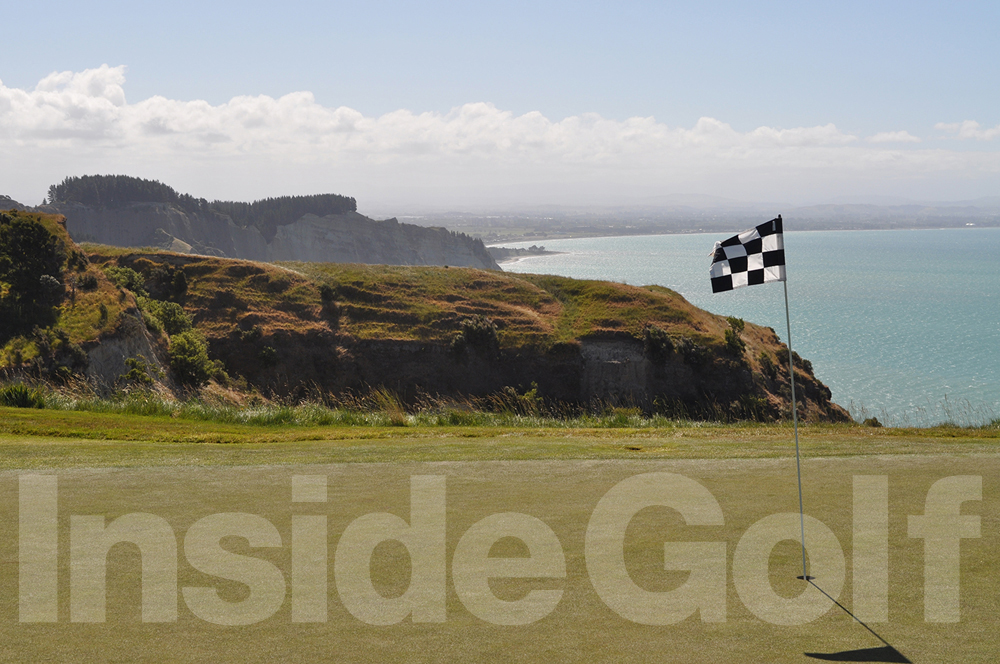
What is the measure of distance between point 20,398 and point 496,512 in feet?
52.2

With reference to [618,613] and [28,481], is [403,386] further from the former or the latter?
[618,613]

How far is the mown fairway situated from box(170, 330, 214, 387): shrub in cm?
3512

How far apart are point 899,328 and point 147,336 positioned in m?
125

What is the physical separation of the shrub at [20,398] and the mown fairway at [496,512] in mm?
2616

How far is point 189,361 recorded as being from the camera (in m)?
51.4

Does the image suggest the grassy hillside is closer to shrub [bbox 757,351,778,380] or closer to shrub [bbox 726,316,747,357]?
shrub [bbox 726,316,747,357]

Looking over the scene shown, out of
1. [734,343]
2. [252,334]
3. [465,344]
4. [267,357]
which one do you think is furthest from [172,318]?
[734,343]

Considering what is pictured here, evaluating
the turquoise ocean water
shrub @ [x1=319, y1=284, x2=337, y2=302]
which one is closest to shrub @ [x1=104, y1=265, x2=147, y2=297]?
shrub @ [x1=319, y1=284, x2=337, y2=302]

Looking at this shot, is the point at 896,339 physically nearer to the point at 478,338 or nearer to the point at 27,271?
the point at 478,338

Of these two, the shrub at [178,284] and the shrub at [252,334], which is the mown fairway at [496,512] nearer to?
the shrub at [252,334]

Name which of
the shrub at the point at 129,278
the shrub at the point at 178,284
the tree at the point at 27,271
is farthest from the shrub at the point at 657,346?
the tree at the point at 27,271

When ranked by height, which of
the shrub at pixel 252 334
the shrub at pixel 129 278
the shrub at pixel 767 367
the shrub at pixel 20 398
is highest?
the shrub at pixel 129 278

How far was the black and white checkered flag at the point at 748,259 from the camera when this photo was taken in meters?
9.14

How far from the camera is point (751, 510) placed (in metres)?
8.88
